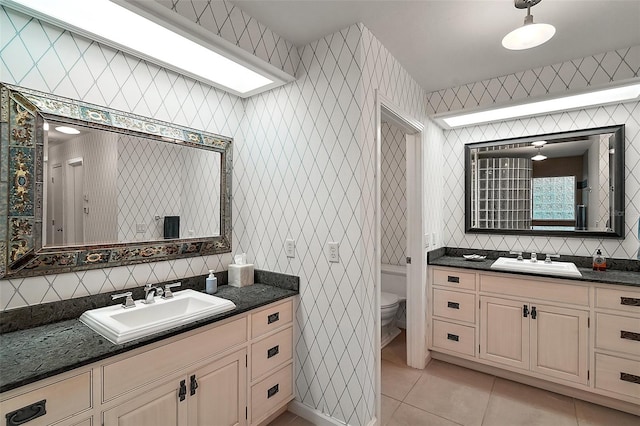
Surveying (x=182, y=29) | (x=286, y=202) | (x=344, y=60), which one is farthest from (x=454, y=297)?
(x=182, y=29)

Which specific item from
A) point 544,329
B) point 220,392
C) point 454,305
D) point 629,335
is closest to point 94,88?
point 220,392

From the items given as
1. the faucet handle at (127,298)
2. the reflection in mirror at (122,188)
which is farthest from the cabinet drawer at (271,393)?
the reflection in mirror at (122,188)

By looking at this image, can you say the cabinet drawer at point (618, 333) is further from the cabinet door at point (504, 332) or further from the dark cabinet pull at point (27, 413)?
the dark cabinet pull at point (27, 413)

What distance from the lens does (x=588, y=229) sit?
261cm

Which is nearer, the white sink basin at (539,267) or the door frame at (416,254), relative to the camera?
the white sink basin at (539,267)

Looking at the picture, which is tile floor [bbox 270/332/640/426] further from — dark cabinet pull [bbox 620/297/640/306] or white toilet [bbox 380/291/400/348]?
dark cabinet pull [bbox 620/297/640/306]

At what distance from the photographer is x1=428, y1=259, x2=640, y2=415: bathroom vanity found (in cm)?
210

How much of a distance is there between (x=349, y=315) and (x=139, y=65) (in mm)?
2004

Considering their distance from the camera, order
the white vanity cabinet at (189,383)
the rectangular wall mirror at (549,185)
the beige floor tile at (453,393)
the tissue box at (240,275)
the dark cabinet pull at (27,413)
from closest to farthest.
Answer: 1. the dark cabinet pull at (27,413)
2. the white vanity cabinet at (189,383)
3. the beige floor tile at (453,393)
4. the tissue box at (240,275)
5. the rectangular wall mirror at (549,185)

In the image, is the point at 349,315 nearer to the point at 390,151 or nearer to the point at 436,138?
the point at 436,138

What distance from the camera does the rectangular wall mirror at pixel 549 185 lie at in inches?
99.5

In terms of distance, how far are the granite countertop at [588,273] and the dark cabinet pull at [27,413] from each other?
270cm

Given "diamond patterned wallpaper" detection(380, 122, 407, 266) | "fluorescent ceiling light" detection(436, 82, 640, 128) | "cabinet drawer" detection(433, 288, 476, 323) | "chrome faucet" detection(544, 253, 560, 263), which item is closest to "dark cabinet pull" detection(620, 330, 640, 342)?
"chrome faucet" detection(544, 253, 560, 263)

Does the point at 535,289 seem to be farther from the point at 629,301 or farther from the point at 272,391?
the point at 272,391
